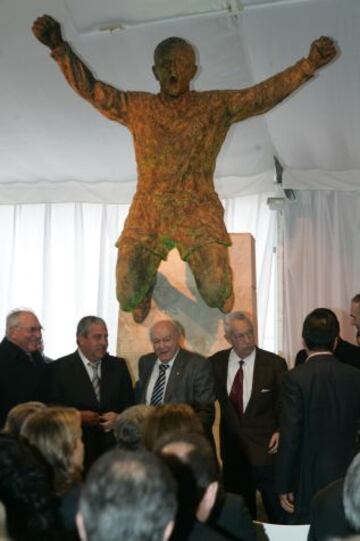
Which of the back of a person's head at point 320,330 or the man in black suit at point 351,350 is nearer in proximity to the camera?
the back of a person's head at point 320,330

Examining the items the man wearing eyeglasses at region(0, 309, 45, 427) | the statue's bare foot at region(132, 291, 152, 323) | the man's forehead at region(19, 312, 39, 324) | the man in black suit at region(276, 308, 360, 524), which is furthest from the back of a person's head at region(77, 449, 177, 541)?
the statue's bare foot at region(132, 291, 152, 323)

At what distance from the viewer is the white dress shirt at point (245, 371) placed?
135 inches

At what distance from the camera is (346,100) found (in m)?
4.48

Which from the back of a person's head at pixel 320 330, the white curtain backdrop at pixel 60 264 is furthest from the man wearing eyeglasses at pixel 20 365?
the white curtain backdrop at pixel 60 264

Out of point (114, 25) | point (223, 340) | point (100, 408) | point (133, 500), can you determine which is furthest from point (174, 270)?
point (133, 500)

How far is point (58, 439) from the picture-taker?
6.85 feet

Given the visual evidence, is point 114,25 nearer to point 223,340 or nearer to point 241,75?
point 241,75

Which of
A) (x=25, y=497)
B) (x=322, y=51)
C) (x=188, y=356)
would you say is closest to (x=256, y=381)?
(x=188, y=356)

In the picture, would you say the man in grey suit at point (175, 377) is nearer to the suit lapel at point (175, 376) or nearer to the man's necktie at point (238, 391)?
the suit lapel at point (175, 376)

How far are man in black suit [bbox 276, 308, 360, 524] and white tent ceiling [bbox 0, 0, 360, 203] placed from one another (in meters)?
1.94

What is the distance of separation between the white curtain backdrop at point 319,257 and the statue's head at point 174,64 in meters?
2.47

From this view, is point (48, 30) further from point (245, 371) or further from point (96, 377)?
point (245, 371)

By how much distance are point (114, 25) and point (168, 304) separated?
1.68m

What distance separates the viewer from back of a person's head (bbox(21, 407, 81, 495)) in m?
2.04
